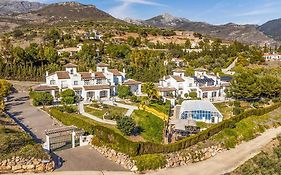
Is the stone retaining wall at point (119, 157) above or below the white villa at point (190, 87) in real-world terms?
below

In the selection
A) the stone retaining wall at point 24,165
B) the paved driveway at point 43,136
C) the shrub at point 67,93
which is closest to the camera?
the stone retaining wall at point 24,165

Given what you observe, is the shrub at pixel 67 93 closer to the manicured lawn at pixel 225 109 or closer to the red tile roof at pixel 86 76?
the red tile roof at pixel 86 76

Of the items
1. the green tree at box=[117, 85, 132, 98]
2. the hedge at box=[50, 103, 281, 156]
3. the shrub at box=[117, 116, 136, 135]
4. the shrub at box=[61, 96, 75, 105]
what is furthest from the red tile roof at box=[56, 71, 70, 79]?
the shrub at box=[117, 116, 136, 135]

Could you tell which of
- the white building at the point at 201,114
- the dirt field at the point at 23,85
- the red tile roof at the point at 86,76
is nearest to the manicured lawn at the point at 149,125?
the white building at the point at 201,114

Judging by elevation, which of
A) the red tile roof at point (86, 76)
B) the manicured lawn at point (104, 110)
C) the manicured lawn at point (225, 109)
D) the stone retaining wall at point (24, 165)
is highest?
the red tile roof at point (86, 76)

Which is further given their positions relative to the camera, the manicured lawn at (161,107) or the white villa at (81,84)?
the white villa at (81,84)

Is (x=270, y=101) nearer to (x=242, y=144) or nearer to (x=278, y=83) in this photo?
(x=278, y=83)

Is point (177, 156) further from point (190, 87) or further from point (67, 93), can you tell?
point (190, 87)

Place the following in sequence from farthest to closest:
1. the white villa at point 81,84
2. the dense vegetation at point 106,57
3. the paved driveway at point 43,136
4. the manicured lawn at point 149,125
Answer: the dense vegetation at point 106,57 < the white villa at point 81,84 < the manicured lawn at point 149,125 < the paved driveway at point 43,136
